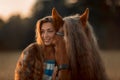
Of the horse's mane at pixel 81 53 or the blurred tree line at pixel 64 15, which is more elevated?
the blurred tree line at pixel 64 15

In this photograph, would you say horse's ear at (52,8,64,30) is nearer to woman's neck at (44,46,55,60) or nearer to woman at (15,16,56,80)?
woman at (15,16,56,80)

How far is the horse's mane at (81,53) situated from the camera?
4625mm

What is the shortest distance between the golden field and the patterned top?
20.0ft

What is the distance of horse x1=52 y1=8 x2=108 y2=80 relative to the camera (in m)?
4.62

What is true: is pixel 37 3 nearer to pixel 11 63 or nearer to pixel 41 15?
pixel 41 15

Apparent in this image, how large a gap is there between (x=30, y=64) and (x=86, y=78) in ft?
2.34

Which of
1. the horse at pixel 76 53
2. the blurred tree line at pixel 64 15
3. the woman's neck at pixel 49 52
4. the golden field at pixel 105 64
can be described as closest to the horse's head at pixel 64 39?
the horse at pixel 76 53

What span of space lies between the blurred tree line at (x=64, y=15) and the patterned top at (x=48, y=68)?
1013 cm

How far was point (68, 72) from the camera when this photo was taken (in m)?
4.64

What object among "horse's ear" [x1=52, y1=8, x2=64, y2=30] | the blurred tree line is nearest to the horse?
"horse's ear" [x1=52, y1=8, x2=64, y2=30]

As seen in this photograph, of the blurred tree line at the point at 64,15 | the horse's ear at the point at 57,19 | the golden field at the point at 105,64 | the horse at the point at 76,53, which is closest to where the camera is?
the horse at the point at 76,53

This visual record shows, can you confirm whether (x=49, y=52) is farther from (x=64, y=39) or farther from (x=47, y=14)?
(x=47, y=14)

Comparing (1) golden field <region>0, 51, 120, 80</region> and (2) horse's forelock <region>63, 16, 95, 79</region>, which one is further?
(1) golden field <region>0, 51, 120, 80</region>

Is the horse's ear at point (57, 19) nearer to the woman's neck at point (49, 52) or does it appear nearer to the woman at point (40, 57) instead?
the woman at point (40, 57)
